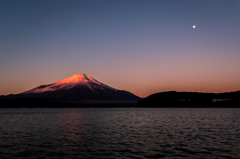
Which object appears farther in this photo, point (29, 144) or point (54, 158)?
point (29, 144)

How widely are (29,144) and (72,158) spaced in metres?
11.5

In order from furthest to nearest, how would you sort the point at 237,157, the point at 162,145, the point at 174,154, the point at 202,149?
the point at 162,145, the point at 202,149, the point at 174,154, the point at 237,157

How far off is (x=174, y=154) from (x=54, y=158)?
1304cm

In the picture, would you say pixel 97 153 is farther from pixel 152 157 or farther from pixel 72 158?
pixel 152 157

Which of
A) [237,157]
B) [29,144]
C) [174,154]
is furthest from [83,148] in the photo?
[237,157]

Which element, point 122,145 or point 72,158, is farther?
point 122,145

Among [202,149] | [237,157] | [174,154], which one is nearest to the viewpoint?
[237,157]

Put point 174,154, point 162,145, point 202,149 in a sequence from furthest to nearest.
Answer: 1. point 162,145
2. point 202,149
3. point 174,154

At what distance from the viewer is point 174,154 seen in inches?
1031

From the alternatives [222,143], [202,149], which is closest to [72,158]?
[202,149]

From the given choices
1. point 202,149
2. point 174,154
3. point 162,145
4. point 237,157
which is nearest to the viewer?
point 237,157

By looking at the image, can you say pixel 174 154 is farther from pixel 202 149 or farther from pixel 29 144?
pixel 29 144

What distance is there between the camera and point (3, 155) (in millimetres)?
26297

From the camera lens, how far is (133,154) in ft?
86.7
